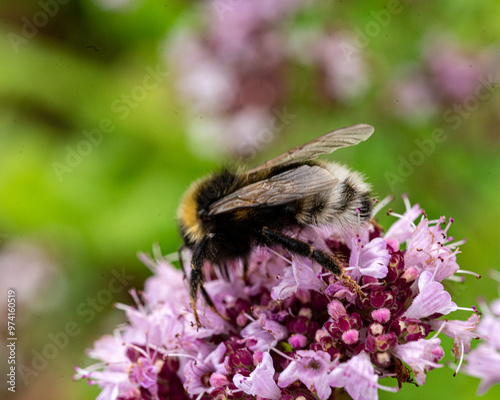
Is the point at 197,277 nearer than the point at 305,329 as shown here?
No

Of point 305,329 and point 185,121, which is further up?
point 185,121

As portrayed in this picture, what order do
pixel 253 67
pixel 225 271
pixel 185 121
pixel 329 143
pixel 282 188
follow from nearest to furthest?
pixel 282 188 → pixel 329 143 → pixel 225 271 → pixel 253 67 → pixel 185 121

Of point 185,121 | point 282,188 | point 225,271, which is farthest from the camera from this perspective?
point 185,121

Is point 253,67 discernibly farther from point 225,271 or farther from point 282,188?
point 282,188

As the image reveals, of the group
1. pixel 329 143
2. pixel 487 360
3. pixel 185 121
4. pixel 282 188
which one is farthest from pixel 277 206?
pixel 185 121

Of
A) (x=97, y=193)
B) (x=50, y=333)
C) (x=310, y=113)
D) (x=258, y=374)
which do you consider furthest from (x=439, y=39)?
(x=50, y=333)

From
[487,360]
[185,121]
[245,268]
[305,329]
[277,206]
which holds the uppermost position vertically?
[185,121]

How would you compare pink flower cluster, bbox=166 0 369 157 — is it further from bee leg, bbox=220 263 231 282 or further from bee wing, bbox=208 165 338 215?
bee wing, bbox=208 165 338 215

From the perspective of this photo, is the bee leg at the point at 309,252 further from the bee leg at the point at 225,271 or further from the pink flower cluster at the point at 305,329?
the bee leg at the point at 225,271
